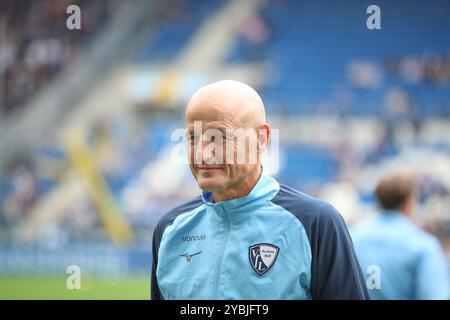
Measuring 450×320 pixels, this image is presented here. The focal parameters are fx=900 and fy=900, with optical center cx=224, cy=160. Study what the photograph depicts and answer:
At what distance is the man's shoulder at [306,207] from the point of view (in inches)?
118

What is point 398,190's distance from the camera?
5.44 m

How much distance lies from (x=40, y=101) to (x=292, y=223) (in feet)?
68.7

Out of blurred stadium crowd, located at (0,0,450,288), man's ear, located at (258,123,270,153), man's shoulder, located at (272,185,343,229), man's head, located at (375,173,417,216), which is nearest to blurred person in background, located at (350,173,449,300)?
man's head, located at (375,173,417,216)

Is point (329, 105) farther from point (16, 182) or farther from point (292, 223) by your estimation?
point (292, 223)

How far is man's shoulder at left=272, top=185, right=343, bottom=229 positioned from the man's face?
0.18 meters

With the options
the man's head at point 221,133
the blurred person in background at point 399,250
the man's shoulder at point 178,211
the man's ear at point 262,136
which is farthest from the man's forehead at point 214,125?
the blurred person in background at point 399,250

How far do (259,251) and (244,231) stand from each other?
11 cm

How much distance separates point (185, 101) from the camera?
73.9 ft

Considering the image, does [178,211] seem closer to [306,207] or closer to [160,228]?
[160,228]

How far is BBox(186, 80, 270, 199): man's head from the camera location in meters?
3.07

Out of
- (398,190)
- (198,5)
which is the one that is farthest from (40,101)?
Answer: (398,190)

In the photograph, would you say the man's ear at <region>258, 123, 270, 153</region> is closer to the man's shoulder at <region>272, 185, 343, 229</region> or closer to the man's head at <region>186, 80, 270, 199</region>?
the man's head at <region>186, 80, 270, 199</region>

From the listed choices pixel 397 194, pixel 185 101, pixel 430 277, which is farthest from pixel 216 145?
pixel 185 101
